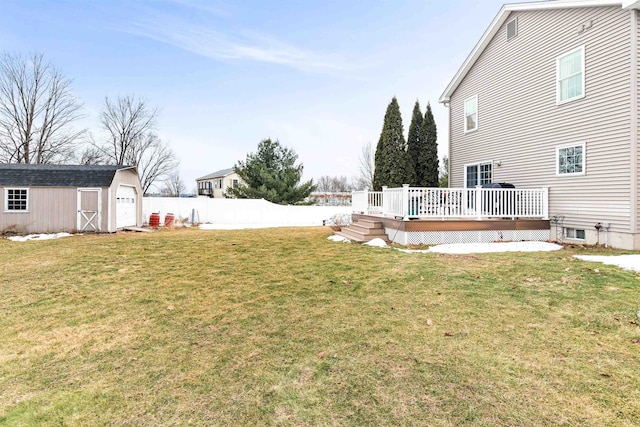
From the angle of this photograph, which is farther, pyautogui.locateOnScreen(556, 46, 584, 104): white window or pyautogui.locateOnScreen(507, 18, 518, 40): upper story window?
pyautogui.locateOnScreen(507, 18, 518, 40): upper story window

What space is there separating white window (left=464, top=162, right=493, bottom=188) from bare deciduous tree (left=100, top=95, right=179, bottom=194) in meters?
32.9

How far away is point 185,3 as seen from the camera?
44.3 feet

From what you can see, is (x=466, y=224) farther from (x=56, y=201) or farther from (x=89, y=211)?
(x=56, y=201)

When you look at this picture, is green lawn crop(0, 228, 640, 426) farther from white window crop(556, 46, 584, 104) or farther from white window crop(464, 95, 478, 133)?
white window crop(464, 95, 478, 133)

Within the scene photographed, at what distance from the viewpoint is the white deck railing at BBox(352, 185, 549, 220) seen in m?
9.73

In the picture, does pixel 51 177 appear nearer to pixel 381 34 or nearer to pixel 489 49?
pixel 381 34

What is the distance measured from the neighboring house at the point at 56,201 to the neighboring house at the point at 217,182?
32.0m

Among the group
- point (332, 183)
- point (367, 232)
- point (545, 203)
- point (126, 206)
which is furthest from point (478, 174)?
point (332, 183)

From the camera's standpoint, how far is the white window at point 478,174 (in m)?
13.2

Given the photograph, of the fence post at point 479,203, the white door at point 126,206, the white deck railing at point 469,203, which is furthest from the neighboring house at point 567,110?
the white door at point 126,206

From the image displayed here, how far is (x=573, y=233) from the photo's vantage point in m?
9.88

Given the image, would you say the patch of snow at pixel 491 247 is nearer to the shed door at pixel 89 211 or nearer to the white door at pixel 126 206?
the shed door at pixel 89 211

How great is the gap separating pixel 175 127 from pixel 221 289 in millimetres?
33532

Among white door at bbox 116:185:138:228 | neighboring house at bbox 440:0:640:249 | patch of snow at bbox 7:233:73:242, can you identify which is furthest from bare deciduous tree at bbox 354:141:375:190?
patch of snow at bbox 7:233:73:242
